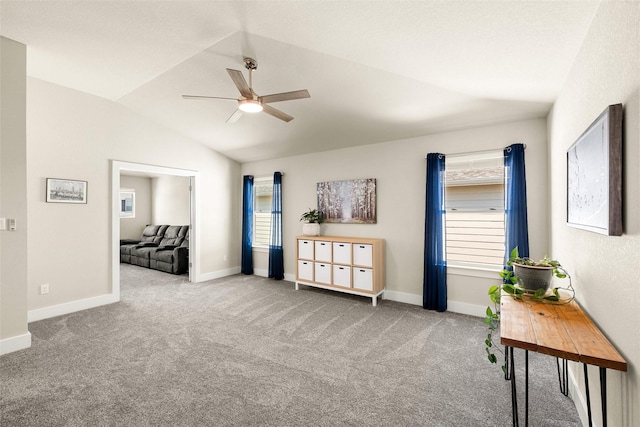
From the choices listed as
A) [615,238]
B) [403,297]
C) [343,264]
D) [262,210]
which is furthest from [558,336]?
[262,210]

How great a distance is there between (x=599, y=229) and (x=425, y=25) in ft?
5.47

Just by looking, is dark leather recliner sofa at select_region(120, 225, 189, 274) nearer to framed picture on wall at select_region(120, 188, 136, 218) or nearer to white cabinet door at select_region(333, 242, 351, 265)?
framed picture on wall at select_region(120, 188, 136, 218)

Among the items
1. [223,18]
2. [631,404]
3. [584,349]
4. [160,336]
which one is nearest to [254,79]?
[223,18]

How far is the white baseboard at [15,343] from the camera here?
2699 mm

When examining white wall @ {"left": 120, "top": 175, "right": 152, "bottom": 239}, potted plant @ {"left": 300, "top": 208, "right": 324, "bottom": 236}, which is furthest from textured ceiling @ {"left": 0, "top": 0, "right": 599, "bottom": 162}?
white wall @ {"left": 120, "top": 175, "right": 152, "bottom": 239}

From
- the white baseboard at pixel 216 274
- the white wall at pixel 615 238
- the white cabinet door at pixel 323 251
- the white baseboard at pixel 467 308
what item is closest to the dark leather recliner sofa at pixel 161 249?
the white baseboard at pixel 216 274

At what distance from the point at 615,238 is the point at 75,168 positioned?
18.3ft

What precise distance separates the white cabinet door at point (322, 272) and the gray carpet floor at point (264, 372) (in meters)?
0.70

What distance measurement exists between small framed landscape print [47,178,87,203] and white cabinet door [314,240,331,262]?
3503 millimetres

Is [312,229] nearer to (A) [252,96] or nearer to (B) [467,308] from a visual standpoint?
(B) [467,308]

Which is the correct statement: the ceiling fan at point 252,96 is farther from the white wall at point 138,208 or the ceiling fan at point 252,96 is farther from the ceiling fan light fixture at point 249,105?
the white wall at point 138,208

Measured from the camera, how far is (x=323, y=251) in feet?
15.2

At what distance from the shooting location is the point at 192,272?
5477 mm

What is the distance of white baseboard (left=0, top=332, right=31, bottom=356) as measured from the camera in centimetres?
270
